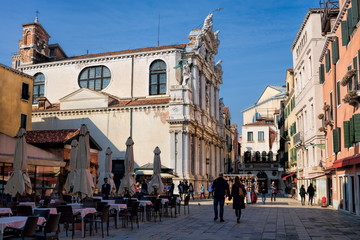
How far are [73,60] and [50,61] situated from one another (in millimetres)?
4901

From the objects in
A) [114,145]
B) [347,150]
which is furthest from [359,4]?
[114,145]

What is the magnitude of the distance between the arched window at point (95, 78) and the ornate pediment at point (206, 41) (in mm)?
9320

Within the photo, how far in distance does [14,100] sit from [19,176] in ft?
46.8

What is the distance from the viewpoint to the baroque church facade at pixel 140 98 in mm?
36688

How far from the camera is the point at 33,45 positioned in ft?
152

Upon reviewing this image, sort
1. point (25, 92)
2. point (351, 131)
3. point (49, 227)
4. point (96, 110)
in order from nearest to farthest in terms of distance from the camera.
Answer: point (49, 227) → point (351, 131) → point (25, 92) → point (96, 110)

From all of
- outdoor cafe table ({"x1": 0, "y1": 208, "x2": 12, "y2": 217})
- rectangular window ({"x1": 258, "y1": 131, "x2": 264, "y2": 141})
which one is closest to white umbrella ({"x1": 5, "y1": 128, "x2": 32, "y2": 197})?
outdoor cafe table ({"x1": 0, "y1": 208, "x2": 12, "y2": 217})

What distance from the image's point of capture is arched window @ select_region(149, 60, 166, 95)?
4022cm

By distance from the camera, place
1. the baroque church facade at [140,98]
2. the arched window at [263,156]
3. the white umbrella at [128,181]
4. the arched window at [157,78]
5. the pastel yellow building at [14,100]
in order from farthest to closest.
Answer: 1. the arched window at [263,156]
2. the arched window at [157,78]
3. the baroque church facade at [140,98]
4. the pastel yellow building at [14,100]
5. the white umbrella at [128,181]

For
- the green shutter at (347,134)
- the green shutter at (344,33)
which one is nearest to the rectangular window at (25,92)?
the green shutter at (344,33)

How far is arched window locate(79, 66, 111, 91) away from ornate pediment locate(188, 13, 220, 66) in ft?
30.6

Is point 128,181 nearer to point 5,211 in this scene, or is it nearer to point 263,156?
point 5,211

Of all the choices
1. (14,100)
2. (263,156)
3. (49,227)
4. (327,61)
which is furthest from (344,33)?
(263,156)

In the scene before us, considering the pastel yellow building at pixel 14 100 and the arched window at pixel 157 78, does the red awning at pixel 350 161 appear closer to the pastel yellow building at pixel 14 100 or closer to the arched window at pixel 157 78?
the pastel yellow building at pixel 14 100
